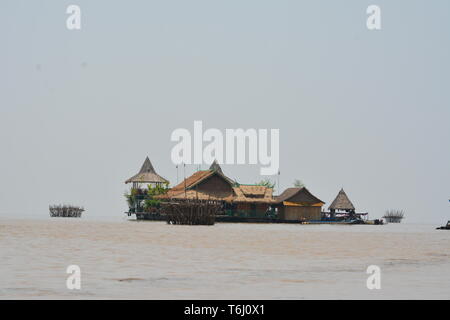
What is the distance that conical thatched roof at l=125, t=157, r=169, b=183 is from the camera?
85.1 meters

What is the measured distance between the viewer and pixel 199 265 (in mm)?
19812

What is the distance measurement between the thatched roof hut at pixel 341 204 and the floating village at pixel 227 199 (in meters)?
0.29

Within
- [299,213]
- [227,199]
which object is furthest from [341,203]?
[227,199]

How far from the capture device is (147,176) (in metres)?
85.4

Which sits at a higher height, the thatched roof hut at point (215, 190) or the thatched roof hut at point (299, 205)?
the thatched roof hut at point (215, 190)

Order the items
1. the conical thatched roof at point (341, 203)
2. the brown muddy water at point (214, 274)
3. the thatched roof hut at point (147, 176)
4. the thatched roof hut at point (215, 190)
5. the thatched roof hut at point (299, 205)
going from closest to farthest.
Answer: the brown muddy water at point (214, 274) → the thatched roof hut at point (215, 190) → the thatched roof hut at point (299, 205) → the thatched roof hut at point (147, 176) → the conical thatched roof at point (341, 203)

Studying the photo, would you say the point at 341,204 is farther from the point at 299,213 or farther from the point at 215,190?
the point at 215,190

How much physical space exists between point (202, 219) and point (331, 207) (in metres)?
32.2

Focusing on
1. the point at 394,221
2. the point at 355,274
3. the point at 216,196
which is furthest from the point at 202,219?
the point at 394,221

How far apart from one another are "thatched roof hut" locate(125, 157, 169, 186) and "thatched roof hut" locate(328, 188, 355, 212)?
2051 centimetres

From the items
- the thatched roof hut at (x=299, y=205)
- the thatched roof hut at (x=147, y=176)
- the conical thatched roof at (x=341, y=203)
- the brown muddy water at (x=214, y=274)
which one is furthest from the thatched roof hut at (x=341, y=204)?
the brown muddy water at (x=214, y=274)

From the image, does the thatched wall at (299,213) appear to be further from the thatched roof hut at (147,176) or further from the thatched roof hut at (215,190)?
the thatched roof hut at (147,176)

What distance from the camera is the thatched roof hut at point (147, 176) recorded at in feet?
279
